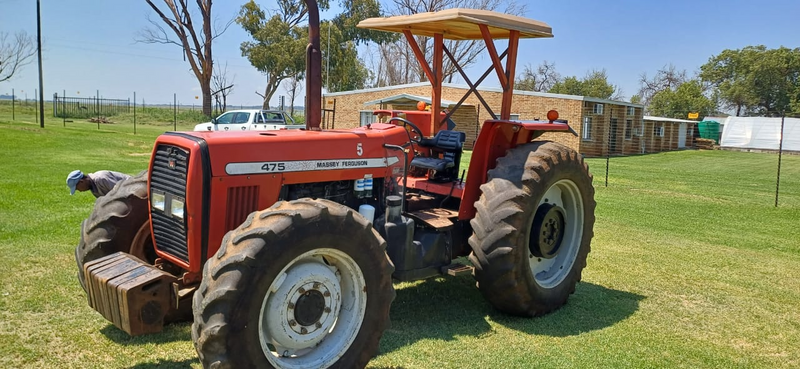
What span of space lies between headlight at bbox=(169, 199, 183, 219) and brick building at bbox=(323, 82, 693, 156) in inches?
860

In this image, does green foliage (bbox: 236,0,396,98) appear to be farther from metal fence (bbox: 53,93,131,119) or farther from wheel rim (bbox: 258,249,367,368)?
wheel rim (bbox: 258,249,367,368)

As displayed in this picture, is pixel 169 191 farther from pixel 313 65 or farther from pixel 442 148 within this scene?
pixel 442 148

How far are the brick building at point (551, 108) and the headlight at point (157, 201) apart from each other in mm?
21683

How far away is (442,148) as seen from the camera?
547cm

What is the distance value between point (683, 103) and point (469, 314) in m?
53.1

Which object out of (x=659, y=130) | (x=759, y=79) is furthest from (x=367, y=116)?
(x=759, y=79)

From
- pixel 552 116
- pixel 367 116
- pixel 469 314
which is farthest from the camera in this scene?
pixel 367 116

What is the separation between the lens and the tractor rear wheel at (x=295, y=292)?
314 cm

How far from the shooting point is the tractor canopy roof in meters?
4.84

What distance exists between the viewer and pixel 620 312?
17.3ft

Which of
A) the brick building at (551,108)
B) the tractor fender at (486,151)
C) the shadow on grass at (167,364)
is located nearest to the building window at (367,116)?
the brick building at (551,108)

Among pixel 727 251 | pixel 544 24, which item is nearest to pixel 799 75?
pixel 727 251

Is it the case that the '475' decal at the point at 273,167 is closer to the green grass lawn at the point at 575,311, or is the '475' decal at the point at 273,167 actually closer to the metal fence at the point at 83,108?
the green grass lawn at the point at 575,311

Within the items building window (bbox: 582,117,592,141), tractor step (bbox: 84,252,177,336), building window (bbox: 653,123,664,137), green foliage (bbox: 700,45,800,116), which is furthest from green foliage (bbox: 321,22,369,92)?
tractor step (bbox: 84,252,177,336)
